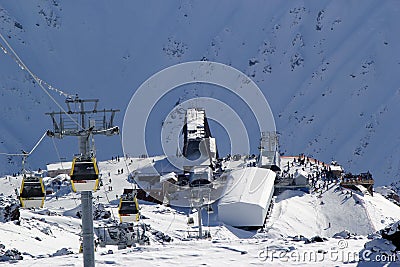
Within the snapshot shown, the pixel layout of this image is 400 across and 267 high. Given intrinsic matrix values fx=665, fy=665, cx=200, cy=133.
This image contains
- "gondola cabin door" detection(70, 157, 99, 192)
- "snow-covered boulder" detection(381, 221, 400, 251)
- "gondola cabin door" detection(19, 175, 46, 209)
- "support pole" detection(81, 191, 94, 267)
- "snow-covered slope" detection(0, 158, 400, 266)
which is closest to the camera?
"gondola cabin door" detection(70, 157, 99, 192)

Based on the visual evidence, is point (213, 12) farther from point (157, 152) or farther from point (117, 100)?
point (157, 152)

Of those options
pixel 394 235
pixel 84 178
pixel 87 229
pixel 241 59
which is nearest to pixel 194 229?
pixel 394 235

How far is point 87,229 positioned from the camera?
13.6 m

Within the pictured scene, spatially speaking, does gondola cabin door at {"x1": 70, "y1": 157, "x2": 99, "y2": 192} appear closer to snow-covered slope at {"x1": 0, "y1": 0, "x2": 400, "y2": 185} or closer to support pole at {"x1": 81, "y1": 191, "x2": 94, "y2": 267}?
support pole at {"x1": 81, "y1": 191, "x2": 94, "y2": 267}

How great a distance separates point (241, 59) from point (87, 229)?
89.2 meters

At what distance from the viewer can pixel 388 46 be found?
93.5 m

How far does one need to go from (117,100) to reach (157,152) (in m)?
18.1

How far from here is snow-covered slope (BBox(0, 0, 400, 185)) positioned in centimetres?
8381

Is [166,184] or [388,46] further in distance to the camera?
[388,46]

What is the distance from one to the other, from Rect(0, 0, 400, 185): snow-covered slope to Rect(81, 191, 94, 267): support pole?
63181mm

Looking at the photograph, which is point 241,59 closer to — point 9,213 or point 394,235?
point 9,213

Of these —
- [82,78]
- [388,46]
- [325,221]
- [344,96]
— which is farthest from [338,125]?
[325,221]

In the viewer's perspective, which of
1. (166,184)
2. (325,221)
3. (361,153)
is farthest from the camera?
(361,153)

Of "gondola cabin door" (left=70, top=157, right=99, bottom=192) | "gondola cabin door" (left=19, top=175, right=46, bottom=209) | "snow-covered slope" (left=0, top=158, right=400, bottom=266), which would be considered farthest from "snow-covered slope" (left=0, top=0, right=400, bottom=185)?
"gondola cabin door" (left=70, top=157, right=99, bottom=192)
